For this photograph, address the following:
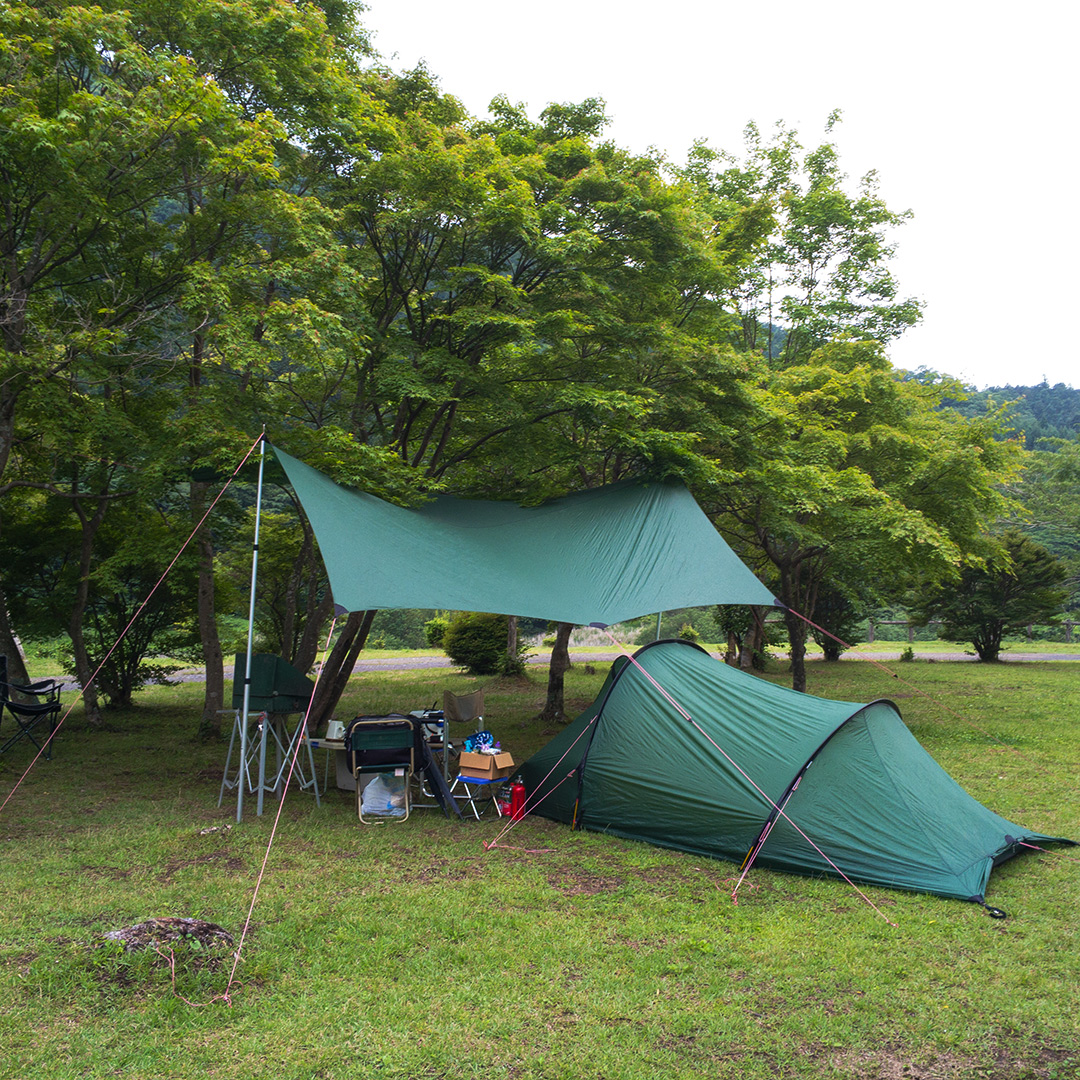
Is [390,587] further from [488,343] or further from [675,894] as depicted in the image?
[488,343]

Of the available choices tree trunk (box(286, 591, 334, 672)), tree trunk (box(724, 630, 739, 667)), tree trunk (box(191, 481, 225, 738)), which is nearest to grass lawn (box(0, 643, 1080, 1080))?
tree trunk (box(191, 481, 225, 738))

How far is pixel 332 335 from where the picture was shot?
21.2 feet

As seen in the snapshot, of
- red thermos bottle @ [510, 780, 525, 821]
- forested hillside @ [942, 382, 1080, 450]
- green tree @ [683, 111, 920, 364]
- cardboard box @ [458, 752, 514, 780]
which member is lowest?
red thermos bottle @ [510, 780, 525, 821]

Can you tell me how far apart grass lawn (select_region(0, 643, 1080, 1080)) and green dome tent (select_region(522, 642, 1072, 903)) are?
0.17 m

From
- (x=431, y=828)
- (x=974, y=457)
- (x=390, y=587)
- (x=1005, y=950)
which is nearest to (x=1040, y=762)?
(x=974, y=457)

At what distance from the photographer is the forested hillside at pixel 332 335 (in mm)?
5953

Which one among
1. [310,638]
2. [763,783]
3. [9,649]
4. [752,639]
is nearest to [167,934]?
[763,783]

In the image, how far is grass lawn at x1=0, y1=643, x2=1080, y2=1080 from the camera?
9.12ft

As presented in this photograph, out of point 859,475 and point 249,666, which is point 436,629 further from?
point 249,666

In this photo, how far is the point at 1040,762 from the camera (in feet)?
25.4

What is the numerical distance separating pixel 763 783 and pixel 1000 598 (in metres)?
17.0

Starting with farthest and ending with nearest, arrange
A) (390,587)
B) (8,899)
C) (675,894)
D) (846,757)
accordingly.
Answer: (390,587) → (846,757) → (675,894) → (8,899)

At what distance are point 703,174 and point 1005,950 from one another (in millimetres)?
13537

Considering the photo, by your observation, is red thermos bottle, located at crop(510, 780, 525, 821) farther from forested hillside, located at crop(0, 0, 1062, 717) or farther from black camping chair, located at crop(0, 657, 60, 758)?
black camping chair, located at crop(0, 657, 60, 758)
